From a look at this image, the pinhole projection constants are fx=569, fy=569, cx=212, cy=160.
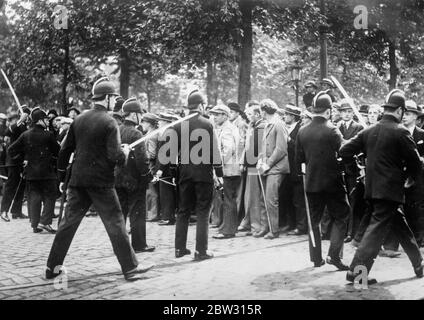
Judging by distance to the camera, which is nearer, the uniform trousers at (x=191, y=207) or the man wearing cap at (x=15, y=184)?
Answer: the uniform trousers at (x=191, y=207)

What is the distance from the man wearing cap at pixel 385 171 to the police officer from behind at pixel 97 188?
99.5 inches

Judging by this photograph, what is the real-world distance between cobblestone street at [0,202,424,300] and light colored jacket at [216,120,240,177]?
148 centimetres

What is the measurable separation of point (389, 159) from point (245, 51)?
42.5 feet

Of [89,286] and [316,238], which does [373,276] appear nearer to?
[316,238]

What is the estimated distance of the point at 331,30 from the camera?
2089cm

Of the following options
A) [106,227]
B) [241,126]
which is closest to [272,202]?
[241,126]

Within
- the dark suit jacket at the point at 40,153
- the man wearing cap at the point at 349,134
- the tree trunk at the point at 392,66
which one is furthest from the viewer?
the tree trunk at the point at 392,66

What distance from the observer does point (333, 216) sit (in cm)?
708

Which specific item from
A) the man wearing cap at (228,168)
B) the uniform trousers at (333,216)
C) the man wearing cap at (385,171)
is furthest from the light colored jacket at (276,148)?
the man wearing cap at (385,171)

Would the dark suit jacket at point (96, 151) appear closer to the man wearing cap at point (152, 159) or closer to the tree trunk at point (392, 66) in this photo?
the man wearing cap at point (152, 159)

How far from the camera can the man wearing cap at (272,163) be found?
32.4 ft

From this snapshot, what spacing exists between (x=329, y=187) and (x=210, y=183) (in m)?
1.77

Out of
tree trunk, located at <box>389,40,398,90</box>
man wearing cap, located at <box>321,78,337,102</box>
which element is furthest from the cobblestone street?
tree trunk, located at <box>389,40,398,90</box>

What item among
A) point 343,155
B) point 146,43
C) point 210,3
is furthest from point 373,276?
point 146,43
